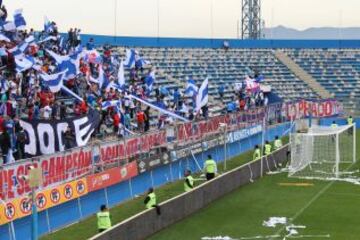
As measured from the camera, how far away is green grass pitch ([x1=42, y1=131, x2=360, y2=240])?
2152 centimetres

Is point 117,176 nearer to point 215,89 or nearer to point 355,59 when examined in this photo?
point 215,89

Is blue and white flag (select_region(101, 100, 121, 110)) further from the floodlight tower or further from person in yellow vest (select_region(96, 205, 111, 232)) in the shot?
the floodlight tower

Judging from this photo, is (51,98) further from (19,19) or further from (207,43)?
(207,43)

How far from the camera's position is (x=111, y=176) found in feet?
81.8

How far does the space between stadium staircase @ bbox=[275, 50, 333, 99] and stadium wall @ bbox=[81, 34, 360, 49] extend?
6.04ft

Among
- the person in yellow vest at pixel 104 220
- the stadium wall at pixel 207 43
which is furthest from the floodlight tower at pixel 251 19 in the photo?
the person in yellow vest at pixel 104 220

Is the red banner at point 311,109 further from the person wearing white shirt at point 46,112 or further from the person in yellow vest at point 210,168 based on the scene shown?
the person wearing white shirt at point 46,112

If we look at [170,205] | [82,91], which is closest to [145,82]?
[82,91]

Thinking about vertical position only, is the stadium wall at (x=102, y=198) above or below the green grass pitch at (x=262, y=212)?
above

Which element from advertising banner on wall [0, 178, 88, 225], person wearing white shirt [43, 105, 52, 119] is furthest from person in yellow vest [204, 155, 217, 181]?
advertising banner on wall [0, 178, 88, 225]

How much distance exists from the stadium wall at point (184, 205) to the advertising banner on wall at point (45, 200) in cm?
292

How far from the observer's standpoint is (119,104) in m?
33.5

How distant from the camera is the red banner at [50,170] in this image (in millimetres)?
18625

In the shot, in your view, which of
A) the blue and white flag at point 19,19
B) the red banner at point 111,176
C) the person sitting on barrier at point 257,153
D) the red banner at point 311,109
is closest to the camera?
the red banner at point 111,176
